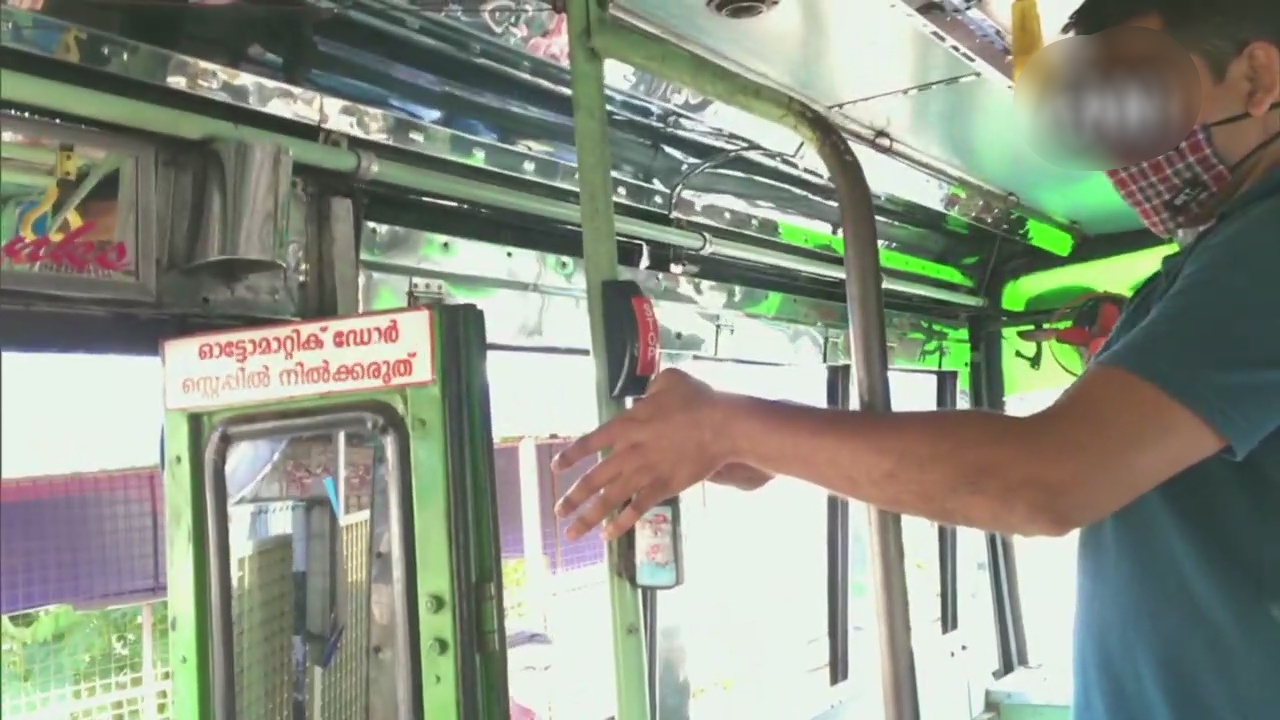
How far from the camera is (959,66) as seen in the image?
2.57 metres

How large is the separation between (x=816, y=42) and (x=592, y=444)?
1.46 metres

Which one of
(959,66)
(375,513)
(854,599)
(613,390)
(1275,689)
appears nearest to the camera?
(1275,689)

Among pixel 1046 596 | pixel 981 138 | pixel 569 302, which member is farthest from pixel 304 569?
pixel 1046 596

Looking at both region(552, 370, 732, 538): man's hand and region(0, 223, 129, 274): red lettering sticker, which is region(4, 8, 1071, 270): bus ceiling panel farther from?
region(552, 370, 732, 538): man's hand

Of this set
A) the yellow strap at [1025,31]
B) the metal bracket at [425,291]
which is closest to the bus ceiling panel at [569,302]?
the metal bracket at [425,291]

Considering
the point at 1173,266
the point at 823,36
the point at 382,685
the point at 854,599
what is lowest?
the point at 854,599

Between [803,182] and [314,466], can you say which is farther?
[803,182]

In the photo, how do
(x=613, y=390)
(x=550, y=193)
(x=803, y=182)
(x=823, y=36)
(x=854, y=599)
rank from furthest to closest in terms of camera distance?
(x=854, y=599), (x=803, y=182), (x=550, y=193), (x=823, y=36), (x=613, y=390)

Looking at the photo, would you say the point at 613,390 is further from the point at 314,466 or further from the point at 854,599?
the point at 854,599

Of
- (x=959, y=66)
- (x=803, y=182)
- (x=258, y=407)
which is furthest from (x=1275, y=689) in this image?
(x=803, y=182)

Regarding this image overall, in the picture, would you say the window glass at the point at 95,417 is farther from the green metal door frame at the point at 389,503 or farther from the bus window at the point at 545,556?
the bus window at the point at 545,556

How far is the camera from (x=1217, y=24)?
4.14 ft

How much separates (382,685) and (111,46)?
1130 millimetres

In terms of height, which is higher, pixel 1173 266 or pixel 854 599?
pixel 1173 266
